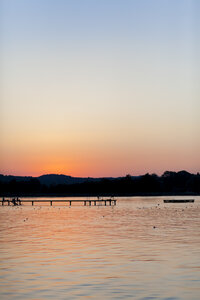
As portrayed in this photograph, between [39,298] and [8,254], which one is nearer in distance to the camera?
[39,298]

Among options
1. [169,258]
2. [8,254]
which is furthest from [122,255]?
[8,254]

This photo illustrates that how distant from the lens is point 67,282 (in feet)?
98.6

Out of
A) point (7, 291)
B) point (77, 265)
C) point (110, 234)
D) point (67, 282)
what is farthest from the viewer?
point (110, 234)

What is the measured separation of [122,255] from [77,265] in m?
6.18

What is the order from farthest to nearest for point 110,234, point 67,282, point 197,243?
point 110,234, point 197,243, point 67,282

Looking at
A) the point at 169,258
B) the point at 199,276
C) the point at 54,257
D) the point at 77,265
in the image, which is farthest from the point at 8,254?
the point at 199,276

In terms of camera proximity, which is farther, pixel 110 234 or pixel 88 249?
pixel 110 234

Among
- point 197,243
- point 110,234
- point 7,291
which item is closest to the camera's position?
point 7,291

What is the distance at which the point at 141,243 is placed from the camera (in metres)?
50.9

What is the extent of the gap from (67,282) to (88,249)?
52.8 feet

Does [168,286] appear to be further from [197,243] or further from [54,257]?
[197,243]

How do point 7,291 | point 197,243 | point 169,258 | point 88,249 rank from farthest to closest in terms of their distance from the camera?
point 197,243 → point 88,249 → point 169,258 → point 7,291

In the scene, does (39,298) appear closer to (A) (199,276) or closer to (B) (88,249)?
(A) (199,276)

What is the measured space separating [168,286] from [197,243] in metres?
21.9
